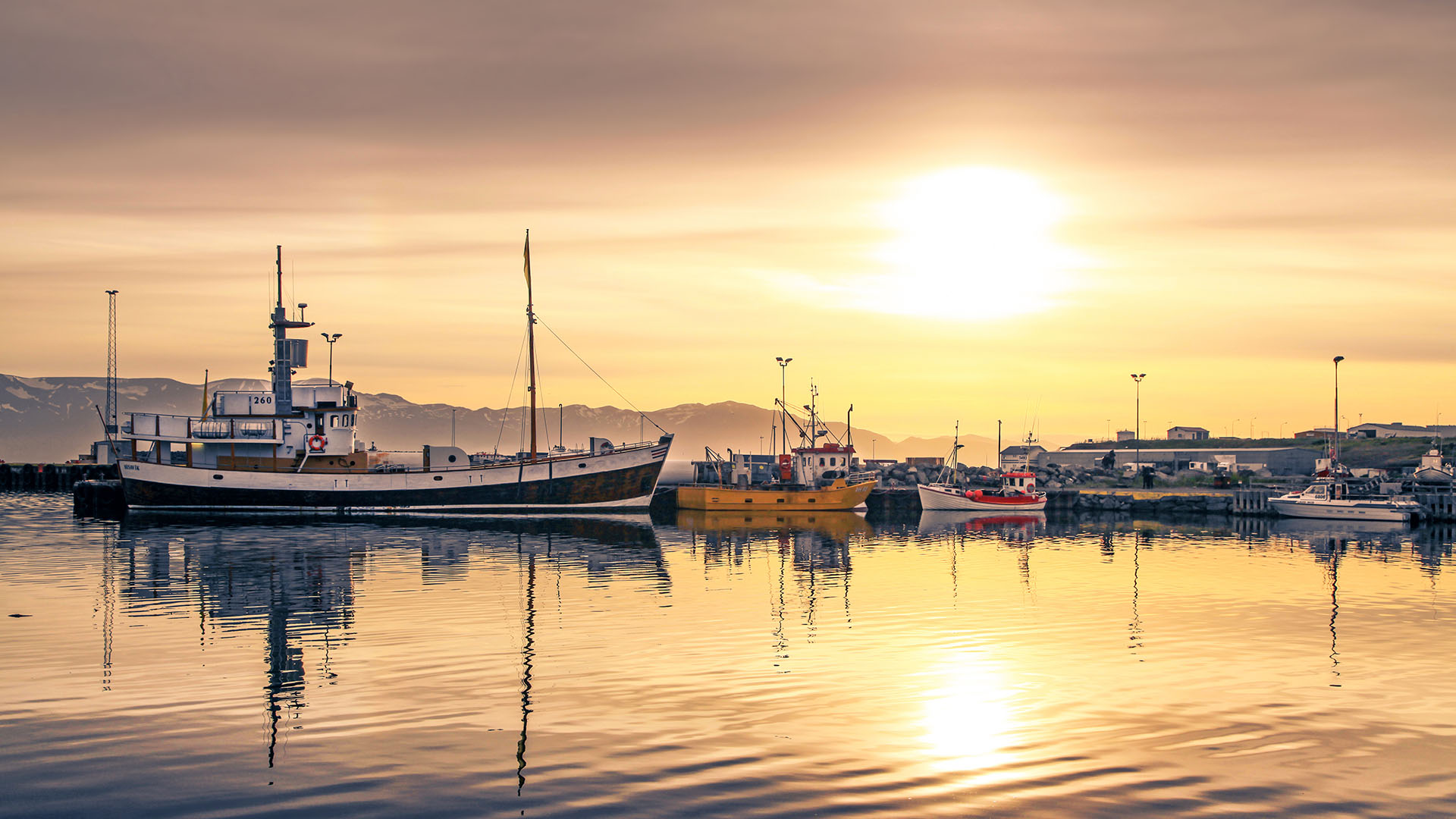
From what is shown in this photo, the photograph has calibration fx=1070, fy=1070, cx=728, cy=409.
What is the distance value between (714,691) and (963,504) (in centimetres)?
7805

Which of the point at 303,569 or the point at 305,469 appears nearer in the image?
the point at 303,569

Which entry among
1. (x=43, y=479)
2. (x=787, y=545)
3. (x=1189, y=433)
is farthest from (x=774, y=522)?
(x=1189, y=433)

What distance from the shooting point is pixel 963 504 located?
94.4 meters

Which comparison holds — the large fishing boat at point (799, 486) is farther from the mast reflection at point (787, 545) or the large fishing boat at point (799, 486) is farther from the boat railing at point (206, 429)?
the boat railing at point (206, 429)

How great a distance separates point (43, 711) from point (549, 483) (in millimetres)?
60896

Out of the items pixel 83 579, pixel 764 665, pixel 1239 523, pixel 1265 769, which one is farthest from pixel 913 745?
pixel 1239 523

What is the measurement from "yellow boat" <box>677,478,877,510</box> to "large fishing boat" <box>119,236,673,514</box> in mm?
12534

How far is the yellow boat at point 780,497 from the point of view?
89.8m

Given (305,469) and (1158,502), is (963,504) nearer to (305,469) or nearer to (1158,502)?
(1158,502)

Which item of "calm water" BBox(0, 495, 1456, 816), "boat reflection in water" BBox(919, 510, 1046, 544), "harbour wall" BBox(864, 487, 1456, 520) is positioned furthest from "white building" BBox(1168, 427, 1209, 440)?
"calm water" BBox(0, 495, 1456, 816)

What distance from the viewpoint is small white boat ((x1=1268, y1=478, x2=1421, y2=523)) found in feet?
249

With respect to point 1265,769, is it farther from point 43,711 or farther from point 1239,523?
point 1239,523

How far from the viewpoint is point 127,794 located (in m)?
13.0

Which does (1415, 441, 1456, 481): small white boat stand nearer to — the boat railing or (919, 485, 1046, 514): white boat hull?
(919, 485, 1046, 514): white boat hull
